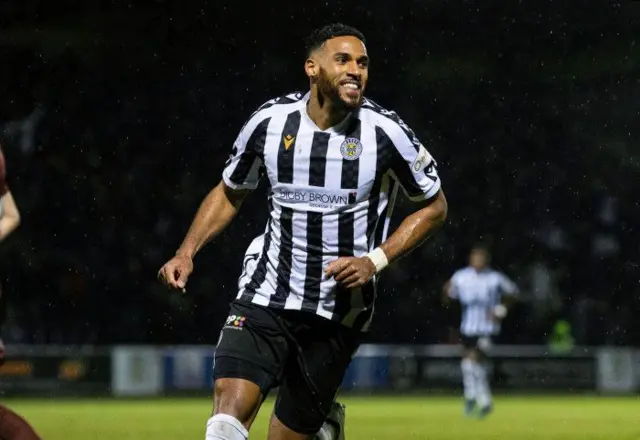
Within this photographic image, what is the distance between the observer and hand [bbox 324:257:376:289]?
509cm

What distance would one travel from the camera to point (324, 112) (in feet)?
17.9

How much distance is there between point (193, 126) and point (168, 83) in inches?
44.9

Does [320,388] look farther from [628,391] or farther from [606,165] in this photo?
[606,165]

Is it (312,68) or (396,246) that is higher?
(312,68)

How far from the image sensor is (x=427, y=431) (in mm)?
12180

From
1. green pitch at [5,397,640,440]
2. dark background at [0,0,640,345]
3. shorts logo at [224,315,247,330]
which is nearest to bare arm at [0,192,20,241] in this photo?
shorts logo at [224,315,247,330]

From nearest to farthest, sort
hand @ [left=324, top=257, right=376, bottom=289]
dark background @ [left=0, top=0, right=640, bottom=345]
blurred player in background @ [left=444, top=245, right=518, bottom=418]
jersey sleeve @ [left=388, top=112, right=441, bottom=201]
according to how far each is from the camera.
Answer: hand @ [left=324, top=257, right=376, bottom=289] < jersey sleeve @ [left=388, top=112, right=441, bottom=201] < blurred player in background @ [left=444, top=245, right=518, bottom=418] < dark background @ [left=0, top=0, right=640, bottom=345]

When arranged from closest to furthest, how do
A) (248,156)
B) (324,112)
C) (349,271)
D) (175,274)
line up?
(349,271), (175,274), (324,112), (248,156)

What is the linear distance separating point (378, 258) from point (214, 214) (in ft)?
2.50

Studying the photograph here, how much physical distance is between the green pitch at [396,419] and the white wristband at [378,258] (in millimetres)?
5997

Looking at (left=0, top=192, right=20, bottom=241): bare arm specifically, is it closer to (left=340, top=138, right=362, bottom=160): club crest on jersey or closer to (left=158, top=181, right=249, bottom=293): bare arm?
(left=158, top=181, right=249, bottom=293): bare arm

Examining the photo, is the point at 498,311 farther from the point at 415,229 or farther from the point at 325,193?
the point at 325,193

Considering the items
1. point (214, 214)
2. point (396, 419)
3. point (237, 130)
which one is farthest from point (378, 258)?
point (237, 130)

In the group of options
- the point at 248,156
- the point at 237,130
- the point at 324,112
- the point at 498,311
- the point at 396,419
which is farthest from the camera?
the point at 237,130
